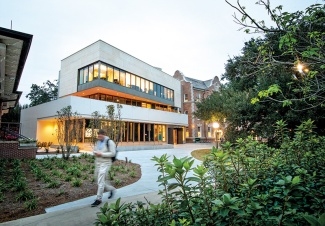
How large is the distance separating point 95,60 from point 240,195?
21118 mm

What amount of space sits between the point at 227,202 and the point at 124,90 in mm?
22585

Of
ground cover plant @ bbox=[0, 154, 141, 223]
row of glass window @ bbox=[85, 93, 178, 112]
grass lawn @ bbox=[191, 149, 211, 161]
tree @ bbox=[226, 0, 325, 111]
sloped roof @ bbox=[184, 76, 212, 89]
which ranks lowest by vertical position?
grass lawn @ bbox=[191, 149, 211, 161]

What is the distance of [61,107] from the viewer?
17984 millimetres

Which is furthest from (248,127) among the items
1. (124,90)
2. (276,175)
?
(124,90)

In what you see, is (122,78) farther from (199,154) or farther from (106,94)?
(199,154)

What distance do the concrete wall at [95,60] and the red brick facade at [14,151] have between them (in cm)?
1163

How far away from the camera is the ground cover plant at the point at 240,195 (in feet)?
4.84

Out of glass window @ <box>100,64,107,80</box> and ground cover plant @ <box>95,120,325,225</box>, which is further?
glass window @ <box>100,64,107,80</box>

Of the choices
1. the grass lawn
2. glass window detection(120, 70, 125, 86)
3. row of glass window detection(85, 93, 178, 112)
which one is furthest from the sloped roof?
the grass lawn

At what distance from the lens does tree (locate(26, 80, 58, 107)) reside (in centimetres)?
4378

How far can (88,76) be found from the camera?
21297 mm

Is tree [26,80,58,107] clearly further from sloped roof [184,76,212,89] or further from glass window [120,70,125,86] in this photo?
sloped roof [184,76,212,89]

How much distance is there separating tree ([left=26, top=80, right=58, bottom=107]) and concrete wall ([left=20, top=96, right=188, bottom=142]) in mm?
21549

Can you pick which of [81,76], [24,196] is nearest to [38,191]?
[24,196]
